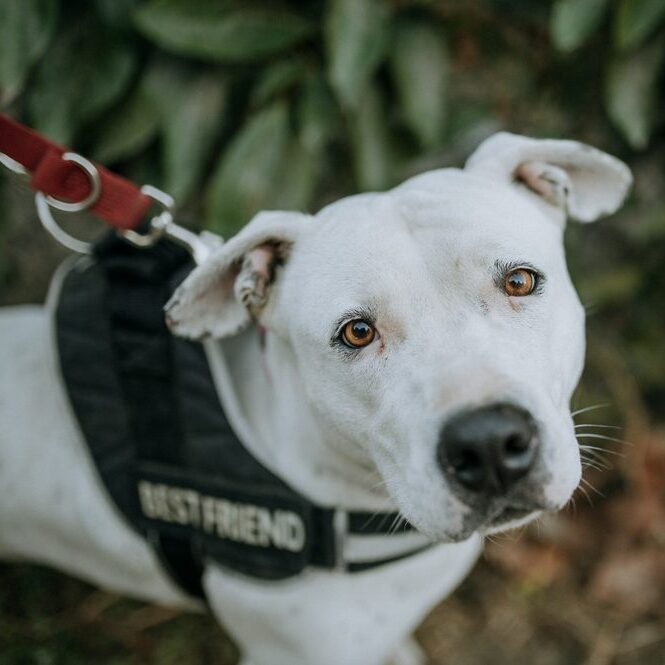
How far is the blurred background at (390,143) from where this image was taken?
126 inches

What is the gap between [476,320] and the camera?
73.7 inches

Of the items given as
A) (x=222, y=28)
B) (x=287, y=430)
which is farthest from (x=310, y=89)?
(x=287, y=430)

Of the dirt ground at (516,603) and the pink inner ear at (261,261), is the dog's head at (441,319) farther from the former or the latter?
the dirt ground at (516,603)

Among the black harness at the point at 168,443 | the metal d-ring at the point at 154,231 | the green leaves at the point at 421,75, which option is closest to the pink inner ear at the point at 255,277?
the black harness at the point at 168,443

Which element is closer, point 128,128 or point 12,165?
point 12,165

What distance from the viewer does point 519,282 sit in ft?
6.40

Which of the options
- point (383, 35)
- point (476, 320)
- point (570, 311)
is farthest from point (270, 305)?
point (383, 35)

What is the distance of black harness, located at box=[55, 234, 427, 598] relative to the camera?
229 centimetres

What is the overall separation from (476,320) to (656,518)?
96.7 inches

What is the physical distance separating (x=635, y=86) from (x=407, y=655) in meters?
2.68

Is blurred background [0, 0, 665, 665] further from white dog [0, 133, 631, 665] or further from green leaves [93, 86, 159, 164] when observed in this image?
white dog [0, 133, 631, 665]

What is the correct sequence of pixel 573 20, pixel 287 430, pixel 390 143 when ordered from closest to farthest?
pixel 287 430, pixel 573 20, pixel 390 143

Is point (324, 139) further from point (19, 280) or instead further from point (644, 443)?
point (644, 443)

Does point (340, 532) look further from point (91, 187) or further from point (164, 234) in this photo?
point (91, 187)
